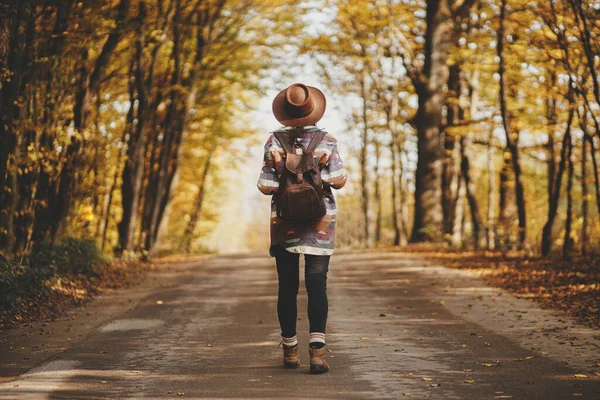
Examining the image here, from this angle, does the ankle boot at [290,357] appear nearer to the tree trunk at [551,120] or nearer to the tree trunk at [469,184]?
the tree trunk at [551,120]

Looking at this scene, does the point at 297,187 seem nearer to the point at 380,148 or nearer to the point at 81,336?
the point at 81,336

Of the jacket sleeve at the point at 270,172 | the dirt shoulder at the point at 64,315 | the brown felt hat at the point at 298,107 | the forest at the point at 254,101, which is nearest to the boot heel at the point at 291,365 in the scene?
the jacket sleeve at the point at 270,172

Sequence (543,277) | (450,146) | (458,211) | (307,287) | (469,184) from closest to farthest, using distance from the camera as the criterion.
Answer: (307,287)
(543,277)
(469,184)
(458,211)
(450,146)

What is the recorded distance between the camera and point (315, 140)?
19.8 ft

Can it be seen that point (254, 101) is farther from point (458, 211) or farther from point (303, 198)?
point (303, 198)

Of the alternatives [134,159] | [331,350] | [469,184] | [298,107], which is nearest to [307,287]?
[331,350]

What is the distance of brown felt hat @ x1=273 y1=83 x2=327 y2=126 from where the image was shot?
608 cm

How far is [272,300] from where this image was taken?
10891 mm

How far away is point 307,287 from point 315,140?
3.66 ft

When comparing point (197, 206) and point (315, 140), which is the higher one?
point (197, 206)

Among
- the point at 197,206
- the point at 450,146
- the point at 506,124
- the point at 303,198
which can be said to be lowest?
the point at 303,198

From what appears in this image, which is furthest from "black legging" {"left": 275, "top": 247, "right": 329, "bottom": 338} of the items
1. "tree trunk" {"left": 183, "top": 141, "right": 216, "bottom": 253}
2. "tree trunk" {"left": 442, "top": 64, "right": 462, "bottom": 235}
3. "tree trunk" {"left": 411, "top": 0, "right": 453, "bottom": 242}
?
"tree trunk" {"left": 183, "top": 141, "right": 216, "bottom": 253}

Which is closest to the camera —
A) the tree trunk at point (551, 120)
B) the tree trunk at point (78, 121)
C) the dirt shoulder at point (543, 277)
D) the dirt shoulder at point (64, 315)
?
the dirt shoulder at point (64, 315)

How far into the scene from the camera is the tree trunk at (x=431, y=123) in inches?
924
